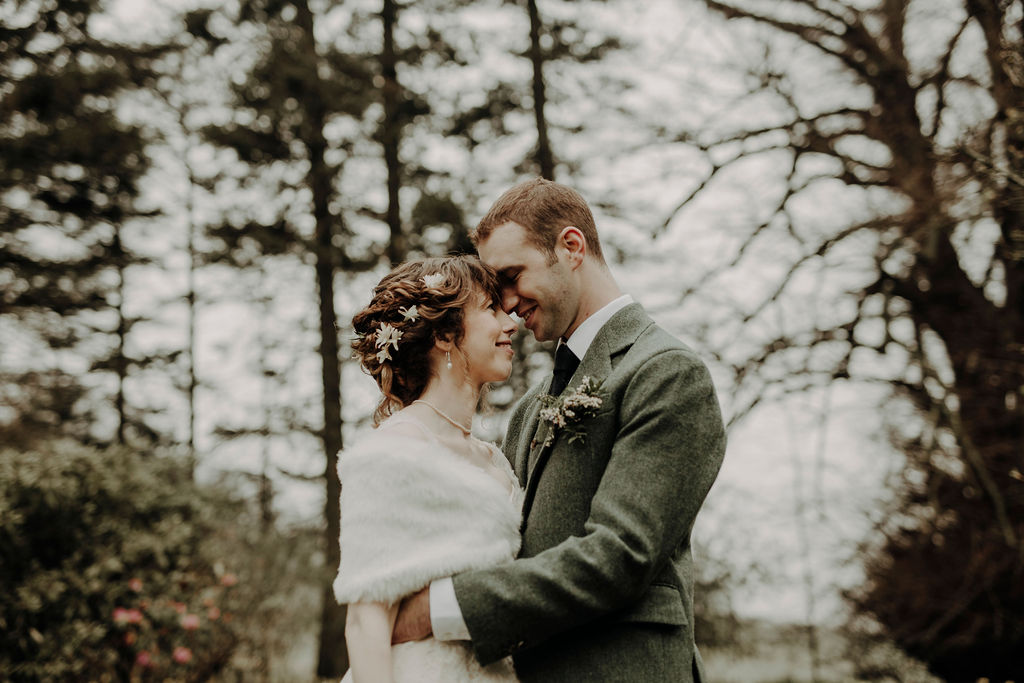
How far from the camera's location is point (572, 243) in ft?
9.71

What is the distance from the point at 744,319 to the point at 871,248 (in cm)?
143

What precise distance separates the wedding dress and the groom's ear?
0.78m

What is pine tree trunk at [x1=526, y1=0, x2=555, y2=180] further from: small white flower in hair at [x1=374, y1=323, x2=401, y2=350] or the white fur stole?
the white fur stole

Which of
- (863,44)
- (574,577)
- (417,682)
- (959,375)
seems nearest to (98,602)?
(417,682)

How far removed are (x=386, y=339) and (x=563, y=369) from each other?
0.59 metres

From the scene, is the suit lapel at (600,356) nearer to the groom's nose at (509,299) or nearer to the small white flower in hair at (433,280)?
the groom's nose at (509,299)

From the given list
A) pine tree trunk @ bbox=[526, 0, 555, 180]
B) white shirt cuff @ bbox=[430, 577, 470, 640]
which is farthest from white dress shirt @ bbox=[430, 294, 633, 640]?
pine tree trunk @ bbox=[526, 0, 555, 180]

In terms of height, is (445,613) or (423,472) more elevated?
(423,472)

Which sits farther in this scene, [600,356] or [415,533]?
[600,356]

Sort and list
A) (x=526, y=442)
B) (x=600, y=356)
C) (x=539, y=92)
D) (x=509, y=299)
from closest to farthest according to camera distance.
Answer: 1. (x=600, y=356)
2. (x=509, y=299)
3. (x=526, y=442)
4. (x=539, y=92)

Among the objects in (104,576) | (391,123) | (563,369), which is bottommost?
(104,576)

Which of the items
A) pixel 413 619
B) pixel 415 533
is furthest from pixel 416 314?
pixel 413 619

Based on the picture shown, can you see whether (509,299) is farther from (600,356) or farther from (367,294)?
(367,294)

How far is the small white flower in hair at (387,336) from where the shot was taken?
9.62 ft
